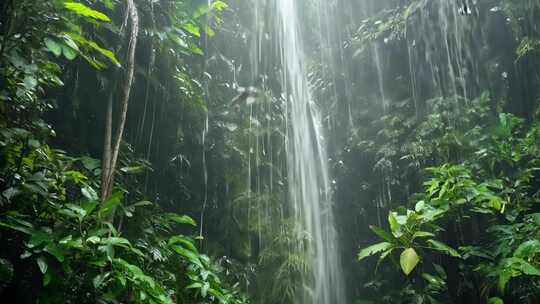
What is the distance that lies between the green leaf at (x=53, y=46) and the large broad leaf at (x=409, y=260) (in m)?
3.69

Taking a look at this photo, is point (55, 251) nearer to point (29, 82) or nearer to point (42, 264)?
point (42, 264)

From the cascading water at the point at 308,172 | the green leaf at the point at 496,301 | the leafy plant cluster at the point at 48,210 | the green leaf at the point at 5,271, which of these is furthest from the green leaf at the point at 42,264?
the green leaf at the point at 496,301

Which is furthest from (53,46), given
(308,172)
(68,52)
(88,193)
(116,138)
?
(308,172)

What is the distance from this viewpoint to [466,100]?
6914mm

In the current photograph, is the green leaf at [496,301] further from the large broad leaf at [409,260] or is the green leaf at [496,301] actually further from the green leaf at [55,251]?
the green leaf at [55,251]

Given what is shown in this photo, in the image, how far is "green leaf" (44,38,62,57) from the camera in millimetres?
2828

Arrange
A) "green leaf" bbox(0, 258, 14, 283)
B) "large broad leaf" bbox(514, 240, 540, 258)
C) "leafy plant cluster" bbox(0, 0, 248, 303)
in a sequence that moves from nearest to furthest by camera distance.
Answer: "green leaf" bbox(0, 258, 14, 283) → "leafy plant cluster" bbox(0, 0, 248, 303) → "large broad leaf" bbox(514, 240, 540, 258)

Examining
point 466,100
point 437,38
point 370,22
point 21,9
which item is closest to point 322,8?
point 370,22

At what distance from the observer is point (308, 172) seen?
7523mm

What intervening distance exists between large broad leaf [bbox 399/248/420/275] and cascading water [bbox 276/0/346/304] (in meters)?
1.76

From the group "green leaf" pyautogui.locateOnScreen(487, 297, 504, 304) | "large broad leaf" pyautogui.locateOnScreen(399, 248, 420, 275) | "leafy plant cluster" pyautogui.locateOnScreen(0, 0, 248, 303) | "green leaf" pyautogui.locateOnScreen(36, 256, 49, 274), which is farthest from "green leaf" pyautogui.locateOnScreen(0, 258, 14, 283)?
"green leaf" pyautogui.locateOnScreen(487, 297, 504, 304)

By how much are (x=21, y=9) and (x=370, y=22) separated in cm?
722

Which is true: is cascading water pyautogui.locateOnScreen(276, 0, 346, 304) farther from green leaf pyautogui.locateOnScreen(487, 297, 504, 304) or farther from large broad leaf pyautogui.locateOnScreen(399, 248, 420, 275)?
green leaf pyautogui.locateOnScreen(487, 297, 504, 304)

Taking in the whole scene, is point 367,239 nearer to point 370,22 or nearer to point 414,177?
point 414,177
